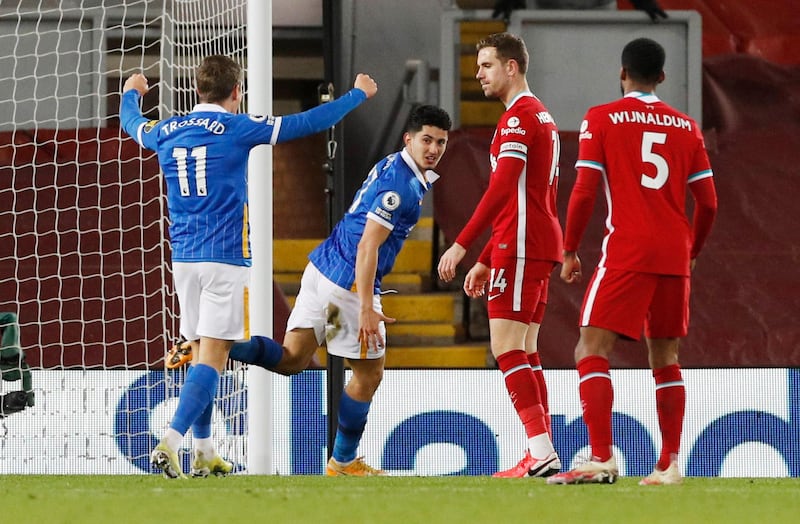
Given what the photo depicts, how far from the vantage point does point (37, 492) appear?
13.1 feet

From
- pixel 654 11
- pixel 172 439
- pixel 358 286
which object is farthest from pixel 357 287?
pixel 654 11

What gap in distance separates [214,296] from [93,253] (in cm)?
355

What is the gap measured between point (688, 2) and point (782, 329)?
3.16 meters

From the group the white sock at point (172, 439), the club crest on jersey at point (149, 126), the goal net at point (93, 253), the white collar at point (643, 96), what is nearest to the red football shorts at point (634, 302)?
the white collar at point (643, 96)

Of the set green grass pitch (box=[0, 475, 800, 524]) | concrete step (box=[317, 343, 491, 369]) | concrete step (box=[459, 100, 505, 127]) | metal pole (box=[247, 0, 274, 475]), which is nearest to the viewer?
green grass pitch (box=[0, 475, 800, 524])

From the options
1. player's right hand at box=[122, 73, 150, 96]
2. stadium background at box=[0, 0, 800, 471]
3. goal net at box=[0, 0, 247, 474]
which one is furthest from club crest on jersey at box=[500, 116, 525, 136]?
stadium background at box=[0, 0, 800, 471]

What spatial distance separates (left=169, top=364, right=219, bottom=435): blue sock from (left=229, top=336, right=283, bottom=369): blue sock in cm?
20

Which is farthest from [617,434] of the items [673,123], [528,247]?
[673,123]

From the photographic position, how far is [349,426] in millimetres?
5148

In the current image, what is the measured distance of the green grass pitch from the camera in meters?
3.28

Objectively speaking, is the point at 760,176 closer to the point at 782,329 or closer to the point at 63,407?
the point at 782,329

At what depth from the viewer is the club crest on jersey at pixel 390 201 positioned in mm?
4781

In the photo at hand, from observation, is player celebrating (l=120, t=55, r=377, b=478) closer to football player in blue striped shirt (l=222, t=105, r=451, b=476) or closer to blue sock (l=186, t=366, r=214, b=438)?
blue sock (l=186, t=366, r=214, b=438)

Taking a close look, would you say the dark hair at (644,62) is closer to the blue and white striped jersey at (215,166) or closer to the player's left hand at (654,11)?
the blue and white striped jersey at (215,166)
